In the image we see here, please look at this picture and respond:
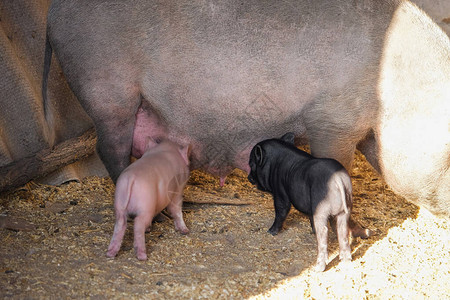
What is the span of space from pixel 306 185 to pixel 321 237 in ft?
1.00

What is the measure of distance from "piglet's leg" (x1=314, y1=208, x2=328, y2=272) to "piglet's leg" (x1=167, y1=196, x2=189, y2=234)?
93cm

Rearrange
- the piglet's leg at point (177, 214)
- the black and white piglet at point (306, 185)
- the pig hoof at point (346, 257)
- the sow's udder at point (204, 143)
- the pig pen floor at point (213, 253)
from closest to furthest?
the pig pen floor at point (213, 253) < the black and white piglet at point (306, 185) < the pig hoof at point (346, 257) < the piglet's leg at point (177, 214) < the sow's udder at point (204, 143)

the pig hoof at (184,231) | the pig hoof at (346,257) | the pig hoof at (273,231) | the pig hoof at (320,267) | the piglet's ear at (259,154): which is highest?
the piglet's ear at (259,154)

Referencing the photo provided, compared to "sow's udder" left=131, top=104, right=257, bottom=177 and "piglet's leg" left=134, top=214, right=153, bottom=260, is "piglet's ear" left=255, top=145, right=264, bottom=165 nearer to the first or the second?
"sow's udder" left=131, top=104, right=257, bottom=177

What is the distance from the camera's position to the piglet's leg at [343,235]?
3.01 metres

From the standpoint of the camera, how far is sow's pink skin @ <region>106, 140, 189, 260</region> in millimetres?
3123

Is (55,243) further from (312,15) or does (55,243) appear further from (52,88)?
(312,15)

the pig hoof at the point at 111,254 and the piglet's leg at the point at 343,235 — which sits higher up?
the piglet's leg at the point at 343,235

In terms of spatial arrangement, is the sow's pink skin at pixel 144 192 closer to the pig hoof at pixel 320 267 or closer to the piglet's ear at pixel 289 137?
the piglet's ear at pixel 289 137

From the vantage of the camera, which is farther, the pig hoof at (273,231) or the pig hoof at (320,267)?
the pig hoof at (273,231)

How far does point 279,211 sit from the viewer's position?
3541mm

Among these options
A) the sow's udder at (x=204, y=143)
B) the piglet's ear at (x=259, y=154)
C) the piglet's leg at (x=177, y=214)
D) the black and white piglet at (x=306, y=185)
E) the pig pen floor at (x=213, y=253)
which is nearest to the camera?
the pig pen floor at (x=213, y=253)

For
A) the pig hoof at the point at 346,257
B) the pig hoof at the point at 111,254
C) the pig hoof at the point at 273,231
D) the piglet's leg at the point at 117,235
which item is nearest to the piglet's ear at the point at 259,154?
the pig hoof at the point at 273,231

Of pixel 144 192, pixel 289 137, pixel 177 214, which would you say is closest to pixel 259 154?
Result: pixel 289 137
